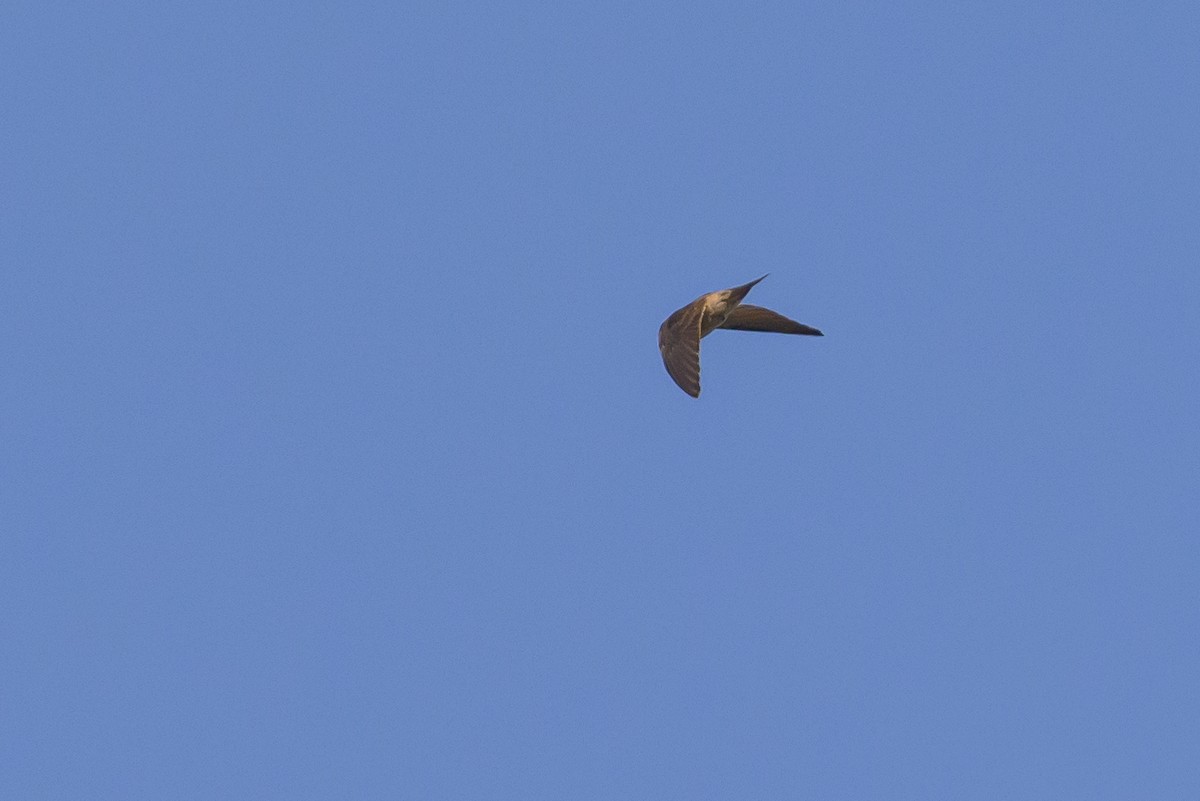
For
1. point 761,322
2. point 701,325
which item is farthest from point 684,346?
point 761,322

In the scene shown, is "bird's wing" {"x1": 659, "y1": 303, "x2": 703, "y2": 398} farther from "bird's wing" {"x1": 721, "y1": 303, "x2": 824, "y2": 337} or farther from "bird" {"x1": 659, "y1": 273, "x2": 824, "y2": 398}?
"bird's wing" {"x1": 721, "y1": 303, "x2": 824, "y2": 337}

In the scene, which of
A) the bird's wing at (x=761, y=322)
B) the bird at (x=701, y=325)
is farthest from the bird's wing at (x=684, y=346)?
the bird's wing at (x=761, y=322)

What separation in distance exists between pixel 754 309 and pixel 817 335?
1.57 meters

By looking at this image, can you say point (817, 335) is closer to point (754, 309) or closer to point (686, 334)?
point (754, 309)

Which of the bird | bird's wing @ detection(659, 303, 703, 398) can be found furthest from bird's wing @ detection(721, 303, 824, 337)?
bird's wing @ detection(659, 303, 703, 398)

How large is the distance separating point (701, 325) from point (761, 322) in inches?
109

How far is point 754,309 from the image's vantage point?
132 ft

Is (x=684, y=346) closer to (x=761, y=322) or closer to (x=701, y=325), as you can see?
(x=701, y=325)

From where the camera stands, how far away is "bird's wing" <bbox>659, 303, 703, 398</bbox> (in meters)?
35.7

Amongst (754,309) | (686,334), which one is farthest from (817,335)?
(686,334)

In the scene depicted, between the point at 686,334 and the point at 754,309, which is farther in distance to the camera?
the point at 754,309

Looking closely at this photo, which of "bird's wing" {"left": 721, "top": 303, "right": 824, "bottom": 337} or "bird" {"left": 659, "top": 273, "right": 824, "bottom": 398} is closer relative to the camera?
"bird" {"left": 659, "top": 273, "right": 824, "bottom": 398}

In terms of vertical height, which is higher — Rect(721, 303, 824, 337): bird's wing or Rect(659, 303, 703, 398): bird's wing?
Rect(721, 303, 824, 337): bird's wing

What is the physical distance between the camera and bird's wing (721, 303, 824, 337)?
40125 mm
